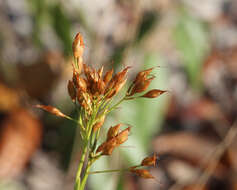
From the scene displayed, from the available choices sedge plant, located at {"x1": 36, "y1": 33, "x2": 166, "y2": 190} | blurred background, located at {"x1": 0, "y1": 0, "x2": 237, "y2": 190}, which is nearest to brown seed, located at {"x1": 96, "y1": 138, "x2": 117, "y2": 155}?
sedge plant, located at {"x1": 36, "y1": 33, "x2": 166, "y2": 190}

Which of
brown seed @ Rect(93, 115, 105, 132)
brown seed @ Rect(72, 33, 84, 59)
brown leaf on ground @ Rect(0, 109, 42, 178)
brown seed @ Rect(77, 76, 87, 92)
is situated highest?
brown seed @ Rect(72, 33, 84, 59)

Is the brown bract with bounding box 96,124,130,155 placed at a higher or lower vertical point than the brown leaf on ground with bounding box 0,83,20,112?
lower

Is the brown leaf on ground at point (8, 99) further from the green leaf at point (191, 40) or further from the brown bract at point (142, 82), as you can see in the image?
the brown bract at point (142, 82)

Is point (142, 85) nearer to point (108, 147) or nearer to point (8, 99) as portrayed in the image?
point (108, 147)

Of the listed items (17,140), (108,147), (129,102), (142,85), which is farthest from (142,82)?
(17,140)

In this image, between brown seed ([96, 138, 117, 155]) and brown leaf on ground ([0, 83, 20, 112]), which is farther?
brown leaf on ground ([0, 83, 20, 112])

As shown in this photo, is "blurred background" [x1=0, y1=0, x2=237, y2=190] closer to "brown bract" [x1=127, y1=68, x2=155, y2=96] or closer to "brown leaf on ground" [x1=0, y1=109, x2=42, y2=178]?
"brown leaf on ground" [x1=0, y1=109, x2=42, y2=178]

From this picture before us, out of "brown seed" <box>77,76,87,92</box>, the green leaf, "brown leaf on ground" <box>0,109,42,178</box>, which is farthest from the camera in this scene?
"brown leaf on ground" <box>0,109,42,178</box>

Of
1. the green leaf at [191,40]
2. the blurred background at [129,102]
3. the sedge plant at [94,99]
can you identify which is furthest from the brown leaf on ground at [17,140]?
the sedge plant at [94,99]

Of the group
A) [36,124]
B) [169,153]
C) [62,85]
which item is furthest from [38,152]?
[169,153]
